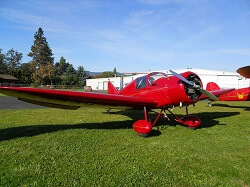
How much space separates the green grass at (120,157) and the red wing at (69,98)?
→ 91 centimetres

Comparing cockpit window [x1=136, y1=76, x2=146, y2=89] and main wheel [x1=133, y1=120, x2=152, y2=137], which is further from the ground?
cockpit window [x1=136, y1=76, x2=146, y2=89]

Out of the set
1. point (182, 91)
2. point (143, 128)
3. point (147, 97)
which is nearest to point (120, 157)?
point (143, 128)

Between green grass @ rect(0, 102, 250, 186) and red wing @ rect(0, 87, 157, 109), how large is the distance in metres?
0.91

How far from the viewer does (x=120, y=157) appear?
4.73 m

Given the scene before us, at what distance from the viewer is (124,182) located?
3.58 meters

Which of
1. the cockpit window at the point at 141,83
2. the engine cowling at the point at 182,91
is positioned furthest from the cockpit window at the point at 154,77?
the engine cowling at the point at 182,91

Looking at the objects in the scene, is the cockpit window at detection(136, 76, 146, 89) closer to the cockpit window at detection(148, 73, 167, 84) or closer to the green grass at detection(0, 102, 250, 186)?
the cockpit window at detection(148, 73, 167, 84)

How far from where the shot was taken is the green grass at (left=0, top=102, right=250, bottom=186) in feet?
12.0

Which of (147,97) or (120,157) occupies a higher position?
(147,97)

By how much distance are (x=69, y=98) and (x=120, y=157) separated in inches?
94.5

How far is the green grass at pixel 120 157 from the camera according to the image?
366 cm

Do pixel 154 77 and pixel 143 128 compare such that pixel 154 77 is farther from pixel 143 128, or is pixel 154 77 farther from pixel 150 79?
pixel 143 128

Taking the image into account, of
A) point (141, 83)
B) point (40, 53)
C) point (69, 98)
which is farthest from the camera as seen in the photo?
point (40, 53)

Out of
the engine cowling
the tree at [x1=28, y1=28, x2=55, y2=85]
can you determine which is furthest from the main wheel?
the tree at [x1=28, y1=28, x2=55, y2=85]
